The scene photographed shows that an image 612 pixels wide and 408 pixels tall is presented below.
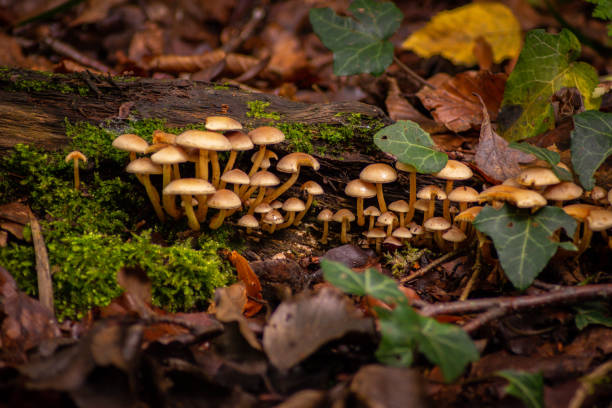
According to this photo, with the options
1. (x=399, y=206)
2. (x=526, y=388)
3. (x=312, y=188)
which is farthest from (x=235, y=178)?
(x=526, y=388)

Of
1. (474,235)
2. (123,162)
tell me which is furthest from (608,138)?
(123,162)

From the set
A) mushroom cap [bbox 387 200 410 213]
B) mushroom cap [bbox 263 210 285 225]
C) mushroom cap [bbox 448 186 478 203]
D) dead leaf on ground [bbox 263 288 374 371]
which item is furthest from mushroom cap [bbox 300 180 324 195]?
dead leaf on ground [bbox 263 288 374 371]

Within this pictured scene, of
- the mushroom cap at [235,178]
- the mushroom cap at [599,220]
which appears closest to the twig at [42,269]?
the mushroom cap at [235,178]

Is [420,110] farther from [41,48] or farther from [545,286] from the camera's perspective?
[41,48]

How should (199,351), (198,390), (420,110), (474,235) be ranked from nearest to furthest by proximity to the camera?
(198,390) < (199,351) < (474,235) < (420,110)

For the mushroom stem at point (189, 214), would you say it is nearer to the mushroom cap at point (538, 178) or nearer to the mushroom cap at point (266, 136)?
the mushroom cap at point (266, 136)

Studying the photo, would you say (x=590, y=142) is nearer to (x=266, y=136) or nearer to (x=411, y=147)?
(x=411, y=147)
